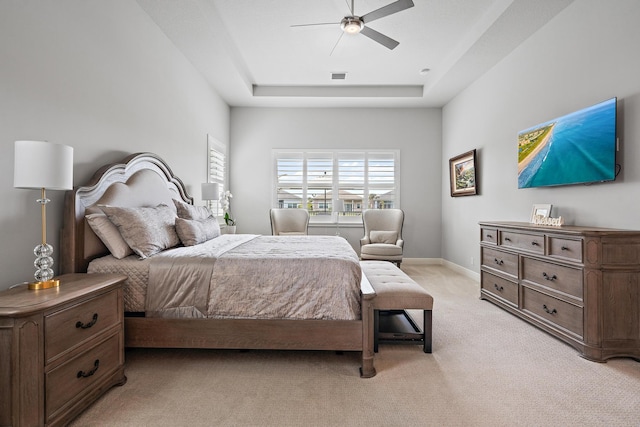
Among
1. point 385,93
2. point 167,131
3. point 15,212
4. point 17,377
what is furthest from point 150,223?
point 385,93

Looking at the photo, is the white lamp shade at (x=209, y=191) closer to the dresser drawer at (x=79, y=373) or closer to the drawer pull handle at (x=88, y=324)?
the dresser drawer at (x=79, y=373)

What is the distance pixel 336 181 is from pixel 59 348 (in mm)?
5270

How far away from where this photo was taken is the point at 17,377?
4.52 feet

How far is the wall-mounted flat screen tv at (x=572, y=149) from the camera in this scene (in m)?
2.63

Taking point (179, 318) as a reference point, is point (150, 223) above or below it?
above

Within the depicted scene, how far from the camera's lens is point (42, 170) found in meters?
1.65

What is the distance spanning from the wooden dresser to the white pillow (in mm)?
2572

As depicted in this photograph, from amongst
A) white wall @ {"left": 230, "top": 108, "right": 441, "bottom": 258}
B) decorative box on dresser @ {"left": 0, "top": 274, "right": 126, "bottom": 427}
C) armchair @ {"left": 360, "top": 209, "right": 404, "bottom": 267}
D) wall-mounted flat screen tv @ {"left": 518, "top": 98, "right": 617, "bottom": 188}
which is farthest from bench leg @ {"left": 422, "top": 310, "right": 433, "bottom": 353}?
white wall @ {"left": 230, "top": 108, "right": 441, "bottom": 258}

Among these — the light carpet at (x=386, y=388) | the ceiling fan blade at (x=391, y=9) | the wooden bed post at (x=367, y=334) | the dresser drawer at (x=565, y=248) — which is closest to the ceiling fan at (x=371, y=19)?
the ceiling fan blade at (x=391, y=9)

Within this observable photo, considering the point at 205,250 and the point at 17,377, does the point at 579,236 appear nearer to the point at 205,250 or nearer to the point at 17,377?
the point at 205,250

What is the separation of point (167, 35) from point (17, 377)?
3.64 meters

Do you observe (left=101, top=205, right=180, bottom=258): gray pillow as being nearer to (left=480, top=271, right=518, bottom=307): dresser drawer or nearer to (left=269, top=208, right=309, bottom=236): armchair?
(left=269, top=208, right=309, bottom=236): armchair

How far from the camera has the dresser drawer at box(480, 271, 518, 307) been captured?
3.29m

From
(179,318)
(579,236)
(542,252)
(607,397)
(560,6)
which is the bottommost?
(607,397)
